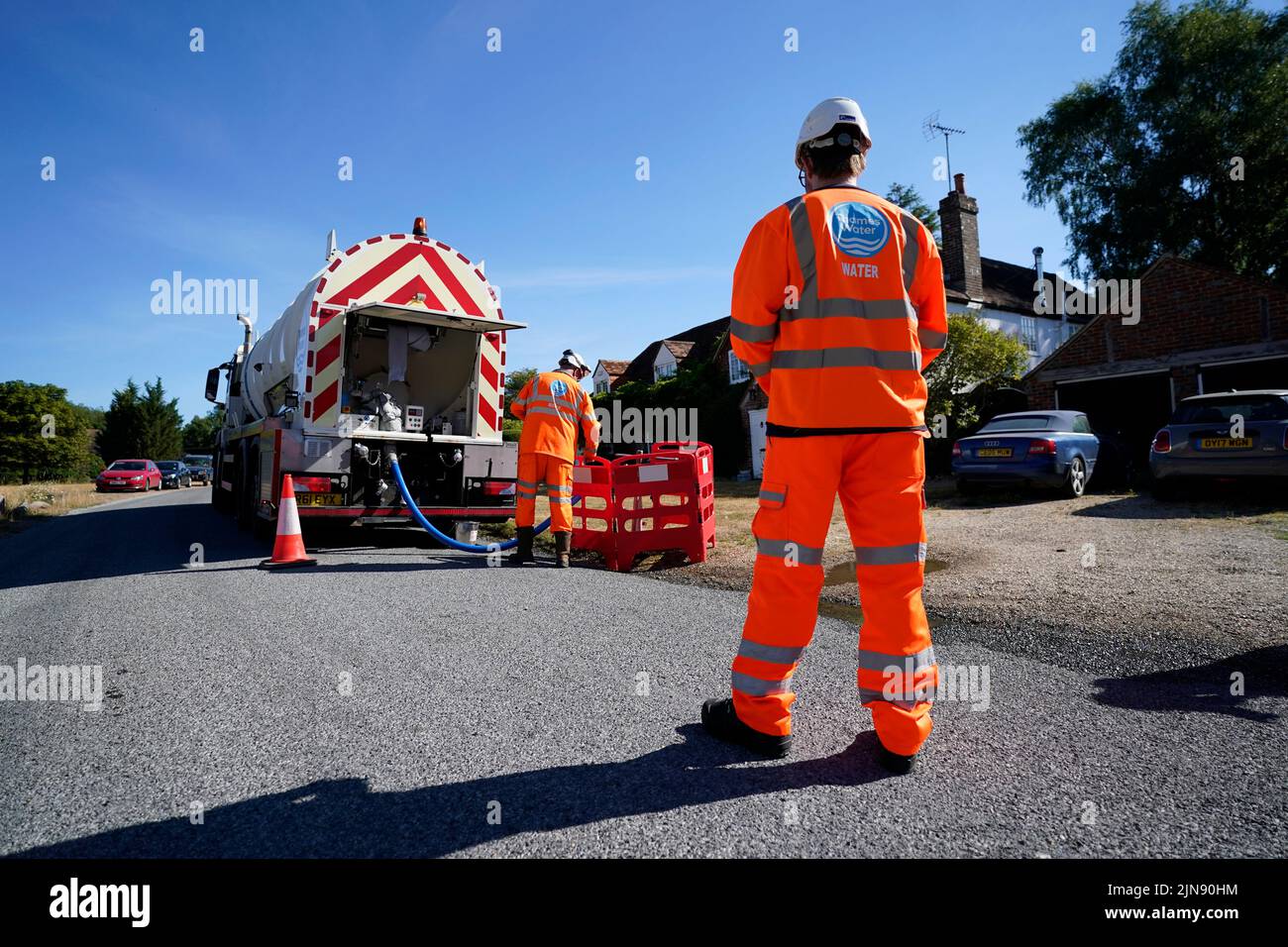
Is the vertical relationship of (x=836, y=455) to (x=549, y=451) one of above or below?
below

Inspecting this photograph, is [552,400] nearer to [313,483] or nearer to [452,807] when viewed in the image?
[313,483]

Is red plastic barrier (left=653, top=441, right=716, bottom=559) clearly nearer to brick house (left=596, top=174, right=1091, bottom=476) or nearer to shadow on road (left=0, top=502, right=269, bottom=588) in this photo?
shadow on road (left=0, top=502, right=269, bottom=588)

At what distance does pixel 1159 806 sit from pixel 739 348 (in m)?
1.88

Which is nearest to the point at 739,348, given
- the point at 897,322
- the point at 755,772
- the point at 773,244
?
the point at 773,244

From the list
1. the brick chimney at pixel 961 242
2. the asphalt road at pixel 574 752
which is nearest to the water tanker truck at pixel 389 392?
the asphalt road at pixel 574 752

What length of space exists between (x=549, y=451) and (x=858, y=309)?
4.79 m

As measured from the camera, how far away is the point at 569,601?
5.12 m

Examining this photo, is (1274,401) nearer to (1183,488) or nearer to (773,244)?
(1183,488)

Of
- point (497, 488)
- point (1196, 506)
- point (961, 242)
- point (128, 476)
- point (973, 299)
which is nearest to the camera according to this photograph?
point (497, 488)

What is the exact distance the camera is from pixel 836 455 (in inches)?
94.7

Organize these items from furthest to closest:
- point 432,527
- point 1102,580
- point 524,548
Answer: point 432,527
point 524,548
point 1102,580

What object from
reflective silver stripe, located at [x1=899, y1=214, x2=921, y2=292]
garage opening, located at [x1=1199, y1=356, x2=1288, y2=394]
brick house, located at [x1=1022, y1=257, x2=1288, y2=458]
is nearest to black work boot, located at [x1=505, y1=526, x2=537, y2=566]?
reflective silver stripe, located at [x1=899, y1=214, x2=921, y2=292]

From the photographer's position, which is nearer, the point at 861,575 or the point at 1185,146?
the point at 861,575

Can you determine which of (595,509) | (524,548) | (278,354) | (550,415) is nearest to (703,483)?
(595,509)
